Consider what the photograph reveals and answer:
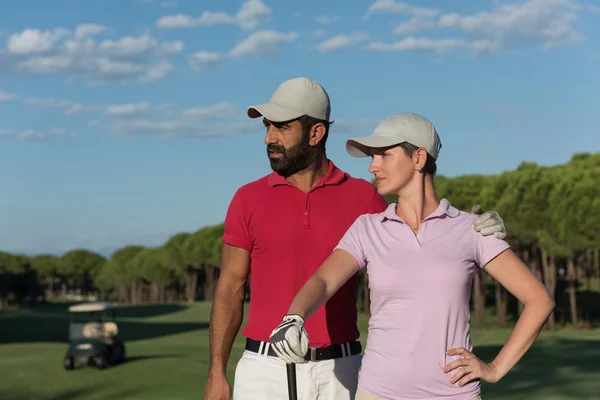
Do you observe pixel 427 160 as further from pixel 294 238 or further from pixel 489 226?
pixel 294 238

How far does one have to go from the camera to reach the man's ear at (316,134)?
6.35m

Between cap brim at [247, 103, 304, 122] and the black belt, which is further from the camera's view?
cap brim at [247, 103, 304, 122]

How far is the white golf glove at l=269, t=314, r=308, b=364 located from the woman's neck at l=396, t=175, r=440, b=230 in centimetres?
83

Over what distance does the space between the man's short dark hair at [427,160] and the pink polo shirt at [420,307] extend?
11.9 inches

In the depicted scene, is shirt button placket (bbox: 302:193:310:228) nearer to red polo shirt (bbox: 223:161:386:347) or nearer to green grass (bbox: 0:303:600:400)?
red polo shirt (bbox: 223:161:386:347)

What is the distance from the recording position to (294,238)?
6086 mm

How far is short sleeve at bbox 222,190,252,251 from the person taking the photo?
245 inches

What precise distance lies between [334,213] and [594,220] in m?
44.9

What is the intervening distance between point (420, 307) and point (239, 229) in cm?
194

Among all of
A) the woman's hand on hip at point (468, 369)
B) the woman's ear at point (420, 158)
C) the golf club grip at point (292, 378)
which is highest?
the woman's ear at point (420, 158)

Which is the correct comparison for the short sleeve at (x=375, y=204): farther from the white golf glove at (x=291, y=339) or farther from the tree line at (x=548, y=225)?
the tree line at (x=548, y=225)

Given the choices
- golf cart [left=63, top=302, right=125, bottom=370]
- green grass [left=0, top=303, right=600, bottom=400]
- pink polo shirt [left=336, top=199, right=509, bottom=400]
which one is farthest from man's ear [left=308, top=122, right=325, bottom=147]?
golf cart [left=63, top=302, right=125, bottom=370]

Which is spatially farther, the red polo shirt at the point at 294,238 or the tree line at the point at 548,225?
the tree line at the point at 548,225

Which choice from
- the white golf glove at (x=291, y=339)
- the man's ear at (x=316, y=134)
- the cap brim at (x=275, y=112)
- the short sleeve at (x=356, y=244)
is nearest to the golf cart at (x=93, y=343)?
the man's ear at (x=316, y=134)
